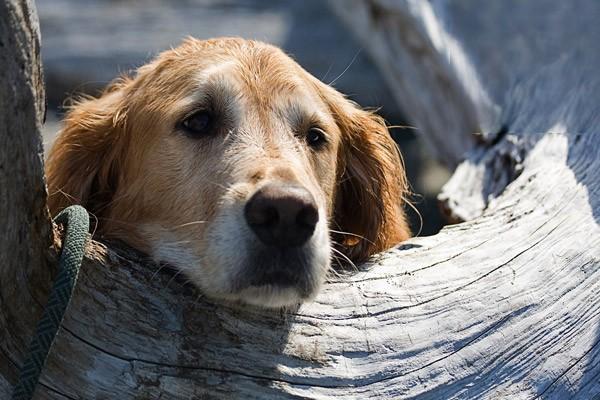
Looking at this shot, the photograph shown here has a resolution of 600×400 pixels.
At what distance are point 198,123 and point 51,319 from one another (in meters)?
1.35

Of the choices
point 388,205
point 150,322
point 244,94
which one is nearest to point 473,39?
point 388,205

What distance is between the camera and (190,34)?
1009cm

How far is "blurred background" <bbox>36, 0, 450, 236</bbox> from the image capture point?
1000cm

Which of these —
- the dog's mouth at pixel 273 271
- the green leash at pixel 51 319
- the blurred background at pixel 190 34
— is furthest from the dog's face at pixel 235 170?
the blurred background at pixel 190 34

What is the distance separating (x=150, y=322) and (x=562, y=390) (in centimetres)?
148

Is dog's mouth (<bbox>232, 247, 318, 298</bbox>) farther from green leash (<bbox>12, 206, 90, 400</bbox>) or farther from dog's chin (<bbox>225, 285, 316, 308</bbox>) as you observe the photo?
green leash (<bbox>12, 206, 90, 400</bbox>)

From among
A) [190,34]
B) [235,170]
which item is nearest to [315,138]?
[235,170]

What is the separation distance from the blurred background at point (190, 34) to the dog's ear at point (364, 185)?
17.7 feet

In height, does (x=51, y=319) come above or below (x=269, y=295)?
below

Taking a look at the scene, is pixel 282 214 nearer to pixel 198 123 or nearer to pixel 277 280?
pixel 277 280

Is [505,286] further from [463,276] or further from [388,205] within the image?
[388,205]

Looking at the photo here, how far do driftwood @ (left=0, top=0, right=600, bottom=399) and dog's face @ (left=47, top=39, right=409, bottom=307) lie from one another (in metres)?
0.17

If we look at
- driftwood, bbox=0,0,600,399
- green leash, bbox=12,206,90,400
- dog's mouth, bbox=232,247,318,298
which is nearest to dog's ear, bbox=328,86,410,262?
driftwood, bbox=0,0,600,399

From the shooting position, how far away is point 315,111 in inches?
151
